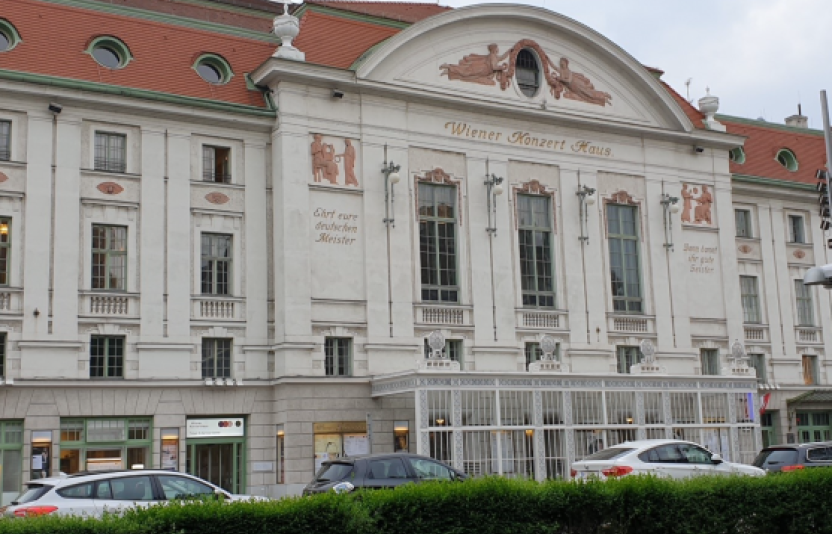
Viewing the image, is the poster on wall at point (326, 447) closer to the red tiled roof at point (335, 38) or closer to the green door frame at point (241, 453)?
the green door frame at point (241, 453)

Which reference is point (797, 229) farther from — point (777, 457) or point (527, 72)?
point (777, 457)

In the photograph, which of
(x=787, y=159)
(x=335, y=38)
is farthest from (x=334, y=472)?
(x=787, y=159)

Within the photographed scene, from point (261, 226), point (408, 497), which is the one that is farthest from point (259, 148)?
point (408, 497)

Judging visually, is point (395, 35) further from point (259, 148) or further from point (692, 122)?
point (692, 122)

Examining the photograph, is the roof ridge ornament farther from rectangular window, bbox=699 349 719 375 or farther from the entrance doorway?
rectangular window, bbox=699 349 719 375

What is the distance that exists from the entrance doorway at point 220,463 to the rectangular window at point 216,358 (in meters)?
2.19

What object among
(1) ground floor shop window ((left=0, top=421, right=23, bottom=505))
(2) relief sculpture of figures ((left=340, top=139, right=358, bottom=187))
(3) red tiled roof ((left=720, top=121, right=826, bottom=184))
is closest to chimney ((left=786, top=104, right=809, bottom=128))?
(3) red tiled roof ((left=720, top=121, right=826, bottom=184))

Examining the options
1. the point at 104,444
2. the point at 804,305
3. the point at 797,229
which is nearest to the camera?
the point at 104,444

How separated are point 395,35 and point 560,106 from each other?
7579 mm

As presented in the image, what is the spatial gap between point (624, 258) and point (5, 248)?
893 inches

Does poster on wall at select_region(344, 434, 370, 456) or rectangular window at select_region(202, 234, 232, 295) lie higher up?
rectangular window at select_region(202, 234, 232, 295)

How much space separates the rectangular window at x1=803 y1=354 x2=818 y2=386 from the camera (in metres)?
46.4

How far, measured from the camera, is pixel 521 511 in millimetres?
15438

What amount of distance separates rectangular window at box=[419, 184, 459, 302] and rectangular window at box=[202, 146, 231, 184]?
6.84 metres
